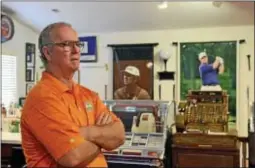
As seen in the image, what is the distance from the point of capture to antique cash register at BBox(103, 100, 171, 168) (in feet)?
9.27

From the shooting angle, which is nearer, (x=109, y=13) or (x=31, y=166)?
(x=31, y=166)

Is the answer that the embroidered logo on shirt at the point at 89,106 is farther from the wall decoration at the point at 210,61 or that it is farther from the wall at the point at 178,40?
the wall at the point at 178,40

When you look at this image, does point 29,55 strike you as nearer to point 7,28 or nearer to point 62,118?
point 7,28

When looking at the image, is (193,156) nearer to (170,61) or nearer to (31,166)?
(31,166)

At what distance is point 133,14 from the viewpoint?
249 inches

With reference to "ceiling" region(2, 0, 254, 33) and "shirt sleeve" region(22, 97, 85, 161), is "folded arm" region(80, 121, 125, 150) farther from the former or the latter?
"ceiling" region(2, 0, 254, 33)

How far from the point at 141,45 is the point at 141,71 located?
20.4 inches

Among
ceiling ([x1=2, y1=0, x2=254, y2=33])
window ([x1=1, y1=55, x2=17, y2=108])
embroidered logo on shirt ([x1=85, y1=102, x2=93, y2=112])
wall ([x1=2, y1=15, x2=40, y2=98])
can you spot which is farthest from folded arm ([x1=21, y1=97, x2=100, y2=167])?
wall ([x1=2, y1=15, x2=40, y2=98])

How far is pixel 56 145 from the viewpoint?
125cm

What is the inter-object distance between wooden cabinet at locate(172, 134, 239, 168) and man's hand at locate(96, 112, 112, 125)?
90.6 inches

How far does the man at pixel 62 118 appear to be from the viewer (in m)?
1.26

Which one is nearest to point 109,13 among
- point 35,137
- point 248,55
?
point 248,55

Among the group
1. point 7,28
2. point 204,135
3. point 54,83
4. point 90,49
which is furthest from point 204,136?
point 7,28

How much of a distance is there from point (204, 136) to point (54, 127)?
8.84ft
